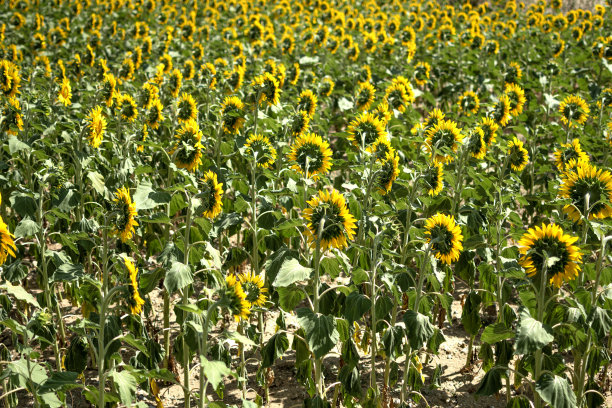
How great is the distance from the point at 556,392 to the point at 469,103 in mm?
4341

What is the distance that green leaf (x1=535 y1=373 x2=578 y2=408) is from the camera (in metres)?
2.76

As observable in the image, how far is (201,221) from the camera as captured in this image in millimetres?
3594

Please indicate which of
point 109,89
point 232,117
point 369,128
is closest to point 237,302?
point 369,128

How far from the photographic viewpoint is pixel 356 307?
10.6 feet

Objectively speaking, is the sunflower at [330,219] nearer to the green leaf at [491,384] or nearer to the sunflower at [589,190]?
the green leaf at [491,384]

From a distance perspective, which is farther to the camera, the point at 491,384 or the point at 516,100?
the point at 516,100

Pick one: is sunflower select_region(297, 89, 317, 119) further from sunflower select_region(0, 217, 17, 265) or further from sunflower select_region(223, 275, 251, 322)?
sunflower select_region(0, 217, 17, 265)

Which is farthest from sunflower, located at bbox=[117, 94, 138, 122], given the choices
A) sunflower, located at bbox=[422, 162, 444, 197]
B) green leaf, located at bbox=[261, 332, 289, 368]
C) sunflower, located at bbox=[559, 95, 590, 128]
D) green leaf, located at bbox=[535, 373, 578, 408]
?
sunflower, located at bbox=[559, 95, 590, 128]

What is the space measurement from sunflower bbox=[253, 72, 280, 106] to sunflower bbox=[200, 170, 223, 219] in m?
1.35

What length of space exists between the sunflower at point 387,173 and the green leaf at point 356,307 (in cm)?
101

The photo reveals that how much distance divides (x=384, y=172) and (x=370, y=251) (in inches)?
24.9

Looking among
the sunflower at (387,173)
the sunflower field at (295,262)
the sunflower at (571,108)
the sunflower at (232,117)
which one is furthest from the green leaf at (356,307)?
the sunflower at (571,108)

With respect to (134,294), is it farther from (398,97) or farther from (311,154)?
(398,97)

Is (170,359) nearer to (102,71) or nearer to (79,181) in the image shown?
(79,181)
